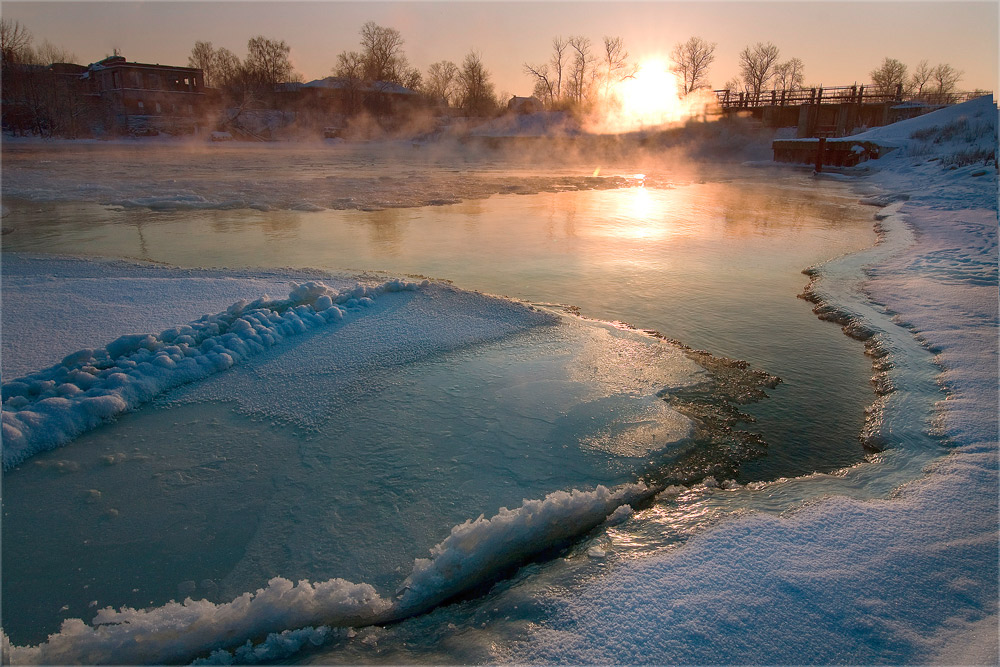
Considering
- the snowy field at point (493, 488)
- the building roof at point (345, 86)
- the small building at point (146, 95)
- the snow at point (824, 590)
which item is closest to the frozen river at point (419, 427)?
the snowy field at point (493, 488)

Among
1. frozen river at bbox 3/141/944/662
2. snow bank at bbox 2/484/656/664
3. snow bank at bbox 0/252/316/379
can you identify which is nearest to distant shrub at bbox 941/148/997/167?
frozen river at bbox 3/141/944/662

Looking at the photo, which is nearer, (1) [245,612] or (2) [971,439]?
(1) [245,612]

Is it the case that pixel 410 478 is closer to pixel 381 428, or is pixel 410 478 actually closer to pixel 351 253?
pixel 381 428

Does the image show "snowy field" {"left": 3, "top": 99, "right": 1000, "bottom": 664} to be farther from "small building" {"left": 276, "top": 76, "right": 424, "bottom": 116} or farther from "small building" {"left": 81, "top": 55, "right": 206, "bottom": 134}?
"small building" {"left": 276, "top": 76, "right": 424, "bottom": 116}

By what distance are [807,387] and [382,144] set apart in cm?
3886

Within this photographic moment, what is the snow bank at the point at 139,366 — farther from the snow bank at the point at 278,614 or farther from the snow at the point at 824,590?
the snow at the point at 824,590

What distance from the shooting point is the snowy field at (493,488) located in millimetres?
1705

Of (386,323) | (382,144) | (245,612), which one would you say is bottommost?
Result: (245,612)

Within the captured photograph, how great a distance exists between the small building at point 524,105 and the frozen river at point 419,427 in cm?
4080

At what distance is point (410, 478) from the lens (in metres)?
2.53

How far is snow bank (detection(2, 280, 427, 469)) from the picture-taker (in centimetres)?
283

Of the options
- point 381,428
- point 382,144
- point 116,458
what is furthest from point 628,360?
point 382,144

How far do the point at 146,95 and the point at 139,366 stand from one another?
4829 cm

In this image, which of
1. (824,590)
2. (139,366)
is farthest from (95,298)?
(824,590)
